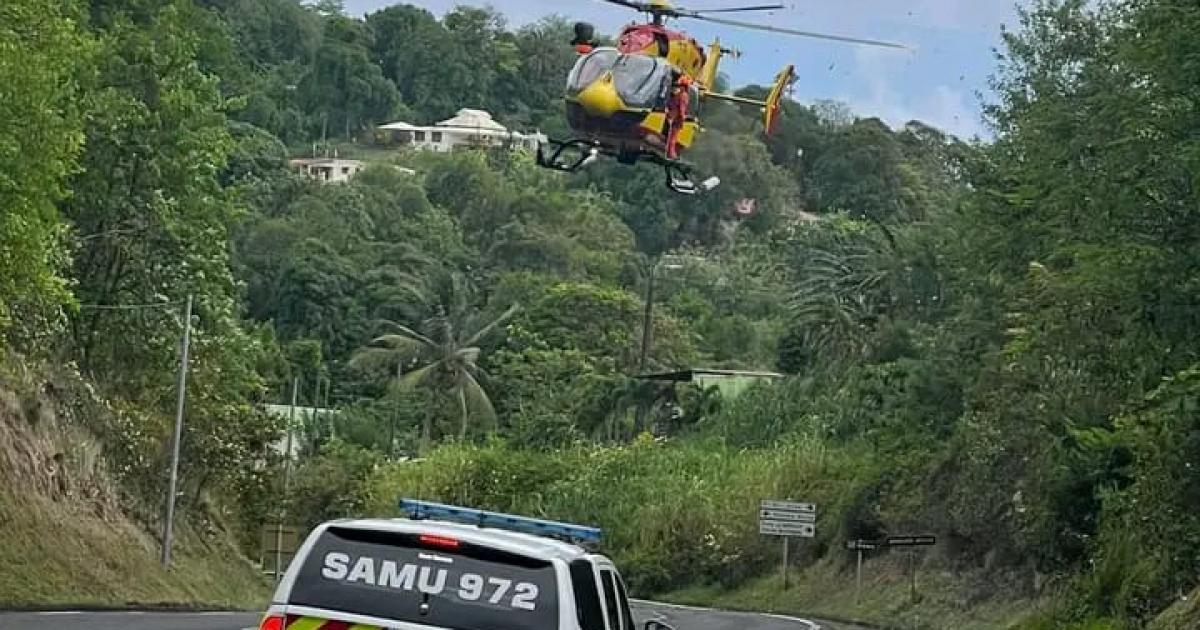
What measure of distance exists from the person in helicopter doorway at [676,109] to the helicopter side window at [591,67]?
4.30 ft

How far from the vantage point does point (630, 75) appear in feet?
132

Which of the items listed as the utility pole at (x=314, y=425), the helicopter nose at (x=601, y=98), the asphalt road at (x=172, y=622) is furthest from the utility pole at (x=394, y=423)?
the helicopter nose at (x=601, y=98)

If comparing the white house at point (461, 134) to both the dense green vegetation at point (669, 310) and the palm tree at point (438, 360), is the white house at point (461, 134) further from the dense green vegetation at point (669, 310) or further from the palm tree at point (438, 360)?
the palm tree at point (438, 360)

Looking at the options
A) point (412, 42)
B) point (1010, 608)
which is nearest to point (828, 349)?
point (1010, 608)

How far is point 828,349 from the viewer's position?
6538cm

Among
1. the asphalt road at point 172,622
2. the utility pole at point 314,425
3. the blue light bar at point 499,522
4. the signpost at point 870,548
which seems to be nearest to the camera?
the blue light bar at point 499,522

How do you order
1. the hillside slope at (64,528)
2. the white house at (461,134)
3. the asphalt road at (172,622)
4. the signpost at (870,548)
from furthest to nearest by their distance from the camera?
the white house at (461,134)
the signpost at (870,548)
the hillside slope at (64,528)
the asphalt road at (172,622)

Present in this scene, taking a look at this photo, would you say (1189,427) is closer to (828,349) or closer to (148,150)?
(148,150)

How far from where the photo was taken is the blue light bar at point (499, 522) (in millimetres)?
11008

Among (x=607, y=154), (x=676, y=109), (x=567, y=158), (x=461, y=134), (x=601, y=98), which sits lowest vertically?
(x=461, y=134)

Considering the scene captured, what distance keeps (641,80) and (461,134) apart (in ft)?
280

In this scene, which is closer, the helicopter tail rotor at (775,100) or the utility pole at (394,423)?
the helicopter tail rotor at (775,100)

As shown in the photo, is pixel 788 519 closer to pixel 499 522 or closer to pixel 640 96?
pixel 640 96

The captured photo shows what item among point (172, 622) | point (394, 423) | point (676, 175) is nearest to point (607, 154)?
point (676, 175)
